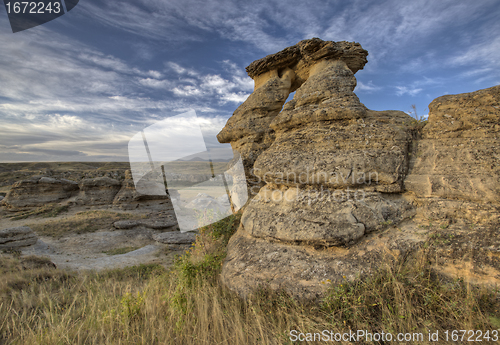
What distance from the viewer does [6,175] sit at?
42938 mm

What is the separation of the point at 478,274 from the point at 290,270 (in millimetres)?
2407

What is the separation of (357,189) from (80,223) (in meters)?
20.2

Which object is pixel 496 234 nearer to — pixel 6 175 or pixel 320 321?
pixel 320 321

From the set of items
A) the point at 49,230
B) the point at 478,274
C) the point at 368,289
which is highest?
the point at 478,274

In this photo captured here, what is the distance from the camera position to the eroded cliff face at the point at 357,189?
10.7ft

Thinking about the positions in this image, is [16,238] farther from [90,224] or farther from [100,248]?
[90,224]

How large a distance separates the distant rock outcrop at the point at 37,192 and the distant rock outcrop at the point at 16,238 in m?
11.2

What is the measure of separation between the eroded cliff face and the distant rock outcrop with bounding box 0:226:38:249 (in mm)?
13850

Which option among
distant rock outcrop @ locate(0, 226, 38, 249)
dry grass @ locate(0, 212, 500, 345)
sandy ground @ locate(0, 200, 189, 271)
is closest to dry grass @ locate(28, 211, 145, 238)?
sandy ground @ locate(0, 200, 189, 271)

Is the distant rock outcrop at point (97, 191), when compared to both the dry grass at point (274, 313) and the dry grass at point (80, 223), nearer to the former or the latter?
the dry grass at point (80, 223)

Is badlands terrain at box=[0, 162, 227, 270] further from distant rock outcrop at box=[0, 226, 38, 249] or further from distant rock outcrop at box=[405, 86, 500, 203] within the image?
distant rock outcrop at box=[405, 86, 500, 203]

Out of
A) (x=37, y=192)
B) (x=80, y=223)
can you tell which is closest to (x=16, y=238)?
(x=80, y=223)

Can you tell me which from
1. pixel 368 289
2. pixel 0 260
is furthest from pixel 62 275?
pixel 368 289

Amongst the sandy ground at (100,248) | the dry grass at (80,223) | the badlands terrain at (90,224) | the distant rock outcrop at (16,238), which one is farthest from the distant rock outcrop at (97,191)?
the distant rock outcrop at (16,238)
